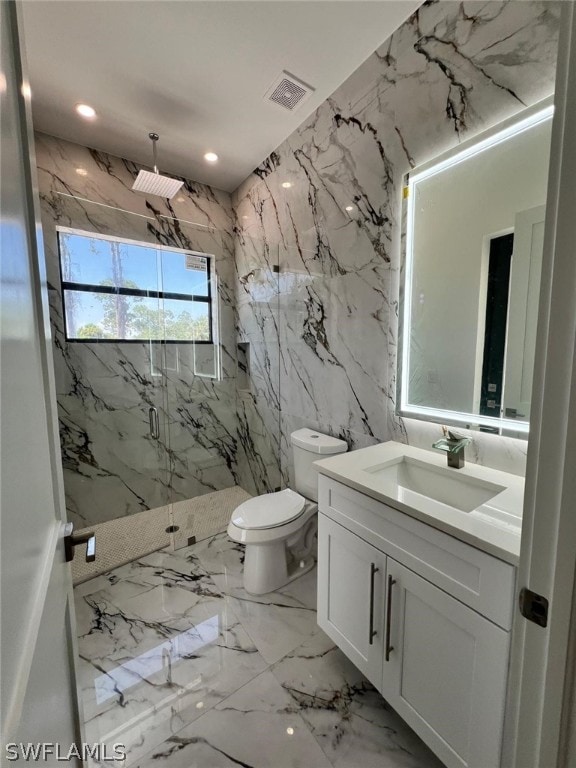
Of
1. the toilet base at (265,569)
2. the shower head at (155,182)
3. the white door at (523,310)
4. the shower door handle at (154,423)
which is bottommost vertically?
the toilet base at (265,569)

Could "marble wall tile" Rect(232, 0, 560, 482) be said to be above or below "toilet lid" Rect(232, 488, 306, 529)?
above

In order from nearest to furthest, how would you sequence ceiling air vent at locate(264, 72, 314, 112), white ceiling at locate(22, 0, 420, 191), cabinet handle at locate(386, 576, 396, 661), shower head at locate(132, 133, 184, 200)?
cabinet handle at locate(386, 576, 396, 661) < white ceiling at locate(22, 0, 420, 191) < ceiling air vent at locate(264, 72, 314, 112) < shower head at locate(132, 133, 184, 200)

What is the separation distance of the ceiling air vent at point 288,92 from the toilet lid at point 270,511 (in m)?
2.34

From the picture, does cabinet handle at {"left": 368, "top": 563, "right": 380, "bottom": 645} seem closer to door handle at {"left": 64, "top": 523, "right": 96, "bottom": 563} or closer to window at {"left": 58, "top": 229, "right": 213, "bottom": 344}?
door handle at {"left": 64, "top": 523, "right": 96, "bottom": 563}

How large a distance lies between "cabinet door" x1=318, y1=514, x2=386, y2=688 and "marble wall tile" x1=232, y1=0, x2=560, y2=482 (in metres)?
0.59

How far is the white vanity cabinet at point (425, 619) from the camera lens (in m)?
0.82

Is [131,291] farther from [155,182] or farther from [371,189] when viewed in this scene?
[371,189]

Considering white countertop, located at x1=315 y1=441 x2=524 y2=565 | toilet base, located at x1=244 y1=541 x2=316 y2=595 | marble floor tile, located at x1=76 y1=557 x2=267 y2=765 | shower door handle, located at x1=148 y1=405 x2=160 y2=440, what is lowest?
marble floor tile, located at x1=76 y1=557 x2=267 y2=765

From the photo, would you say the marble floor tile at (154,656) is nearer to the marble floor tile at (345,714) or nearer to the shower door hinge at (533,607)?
the marble floor tile at (345,714)

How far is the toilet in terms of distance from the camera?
1.77 metres

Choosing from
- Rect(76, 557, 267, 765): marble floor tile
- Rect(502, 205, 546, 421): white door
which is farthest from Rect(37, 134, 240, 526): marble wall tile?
Rect(502, 205, 546, 421): white door

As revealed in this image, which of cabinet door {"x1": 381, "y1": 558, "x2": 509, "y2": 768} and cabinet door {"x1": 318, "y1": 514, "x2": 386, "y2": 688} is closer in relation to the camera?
cabinet door {"x1": 381, "y1": 558, "x2": 509, "y2": 768}

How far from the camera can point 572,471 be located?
47cm

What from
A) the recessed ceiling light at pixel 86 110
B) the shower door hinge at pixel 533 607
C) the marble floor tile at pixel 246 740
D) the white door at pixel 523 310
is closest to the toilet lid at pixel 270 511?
the marble floor tile at pixel 246 740
